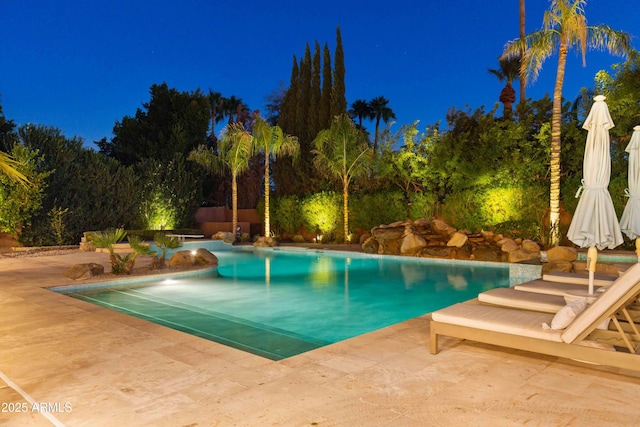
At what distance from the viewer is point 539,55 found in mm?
12773

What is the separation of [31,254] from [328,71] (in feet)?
52.6

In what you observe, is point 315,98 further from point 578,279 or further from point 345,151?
point 578,279

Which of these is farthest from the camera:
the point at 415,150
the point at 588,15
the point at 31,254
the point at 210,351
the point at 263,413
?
the point at 415,150

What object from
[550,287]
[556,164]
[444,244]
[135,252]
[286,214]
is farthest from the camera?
[286,214]

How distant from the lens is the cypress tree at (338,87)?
2381cm

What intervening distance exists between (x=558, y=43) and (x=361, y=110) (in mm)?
28886

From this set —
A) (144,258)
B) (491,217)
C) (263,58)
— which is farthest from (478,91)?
(144,258)

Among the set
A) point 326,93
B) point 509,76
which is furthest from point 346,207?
point 509,76

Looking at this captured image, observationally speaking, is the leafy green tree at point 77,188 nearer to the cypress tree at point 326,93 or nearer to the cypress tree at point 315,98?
the cypress tree at point 315,98

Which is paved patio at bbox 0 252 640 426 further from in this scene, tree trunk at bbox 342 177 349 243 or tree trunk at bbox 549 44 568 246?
tree trunk at bbox 342 177 349 243

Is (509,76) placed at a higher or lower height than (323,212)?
higher

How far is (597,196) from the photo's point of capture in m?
6.34

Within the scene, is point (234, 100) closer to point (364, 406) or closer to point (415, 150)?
point (415, 150)

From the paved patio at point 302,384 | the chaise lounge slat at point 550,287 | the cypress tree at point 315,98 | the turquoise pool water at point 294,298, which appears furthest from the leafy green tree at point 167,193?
the chaise lounge slat at point 550,287
